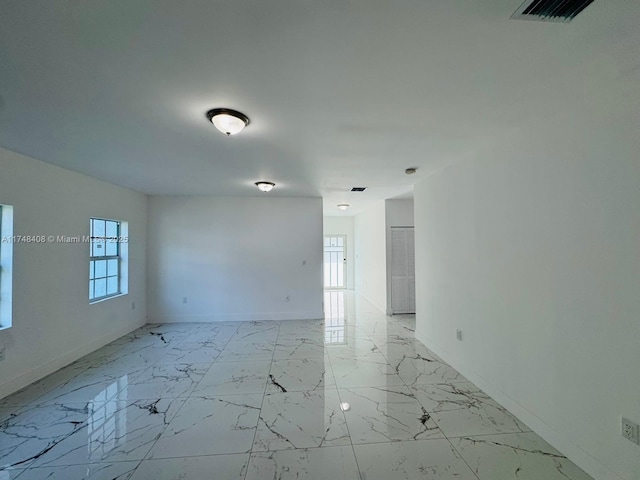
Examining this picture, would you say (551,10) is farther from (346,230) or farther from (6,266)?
(346,230)

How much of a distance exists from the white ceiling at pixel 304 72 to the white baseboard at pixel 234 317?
11.8 ft

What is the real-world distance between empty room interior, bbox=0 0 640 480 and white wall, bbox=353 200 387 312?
197 cm

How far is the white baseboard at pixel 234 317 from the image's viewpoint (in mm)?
5500

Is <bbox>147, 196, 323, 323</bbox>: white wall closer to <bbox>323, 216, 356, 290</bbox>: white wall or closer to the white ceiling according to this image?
the white ceiling

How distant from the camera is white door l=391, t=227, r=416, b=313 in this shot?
20.2ft

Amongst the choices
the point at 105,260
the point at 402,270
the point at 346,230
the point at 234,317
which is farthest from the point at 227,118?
the point at 346,230

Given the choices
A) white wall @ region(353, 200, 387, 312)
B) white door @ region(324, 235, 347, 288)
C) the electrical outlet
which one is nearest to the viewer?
the electrical outlet

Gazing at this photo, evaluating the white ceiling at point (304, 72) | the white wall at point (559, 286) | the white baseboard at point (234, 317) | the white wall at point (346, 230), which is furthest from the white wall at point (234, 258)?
the white wall at point (346, 230)

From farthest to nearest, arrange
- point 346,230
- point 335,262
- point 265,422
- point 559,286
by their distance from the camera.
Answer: point 335,262
point 346,230
point 265,422
point 559,286

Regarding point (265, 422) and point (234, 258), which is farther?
point (234, 258)

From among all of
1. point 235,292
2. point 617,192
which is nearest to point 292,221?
point 235,292

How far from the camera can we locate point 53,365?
3348 millimetres

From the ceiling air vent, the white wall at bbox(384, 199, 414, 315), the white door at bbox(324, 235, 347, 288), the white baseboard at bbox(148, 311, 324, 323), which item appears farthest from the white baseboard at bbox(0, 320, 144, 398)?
the white door at bbox(324, 235, 347, 288)

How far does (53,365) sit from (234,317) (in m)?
2.70
